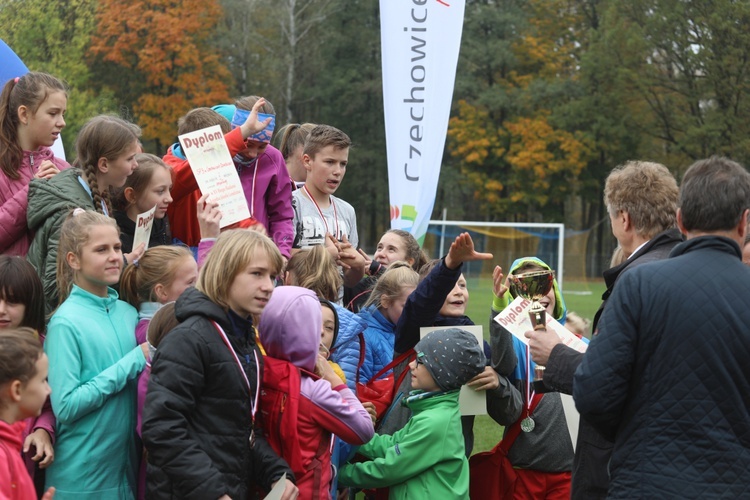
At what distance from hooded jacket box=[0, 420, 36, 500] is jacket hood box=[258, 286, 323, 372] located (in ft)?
3.75

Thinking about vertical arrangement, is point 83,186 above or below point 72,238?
above

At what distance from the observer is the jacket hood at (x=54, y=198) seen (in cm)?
441

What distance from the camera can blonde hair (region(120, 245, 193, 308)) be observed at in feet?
14.5

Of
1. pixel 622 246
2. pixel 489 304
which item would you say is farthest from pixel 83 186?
pixel 489 304

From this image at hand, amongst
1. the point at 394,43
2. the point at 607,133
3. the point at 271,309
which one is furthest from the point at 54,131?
the point at 607,133

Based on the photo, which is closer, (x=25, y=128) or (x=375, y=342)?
(x=25, y=128)

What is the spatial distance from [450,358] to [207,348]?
1392mm

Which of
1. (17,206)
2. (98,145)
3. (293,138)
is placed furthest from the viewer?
(293,138)

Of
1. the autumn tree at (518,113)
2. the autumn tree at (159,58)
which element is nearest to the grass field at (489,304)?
the autumn tree at (518,113)

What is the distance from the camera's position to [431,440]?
4602 mm

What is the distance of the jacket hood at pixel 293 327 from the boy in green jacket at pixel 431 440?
0.70 metres

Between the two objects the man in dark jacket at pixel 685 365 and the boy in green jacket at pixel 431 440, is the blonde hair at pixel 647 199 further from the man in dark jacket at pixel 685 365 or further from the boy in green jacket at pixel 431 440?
the boy in green jacket at pixel 431 440

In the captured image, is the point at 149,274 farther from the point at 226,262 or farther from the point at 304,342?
the point at 304,342

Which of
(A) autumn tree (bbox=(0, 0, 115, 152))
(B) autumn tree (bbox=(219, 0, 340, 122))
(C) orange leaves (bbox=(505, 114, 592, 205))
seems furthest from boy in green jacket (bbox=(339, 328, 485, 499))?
(B) autumn tree (bbox=(219, 0, 340, 122))
